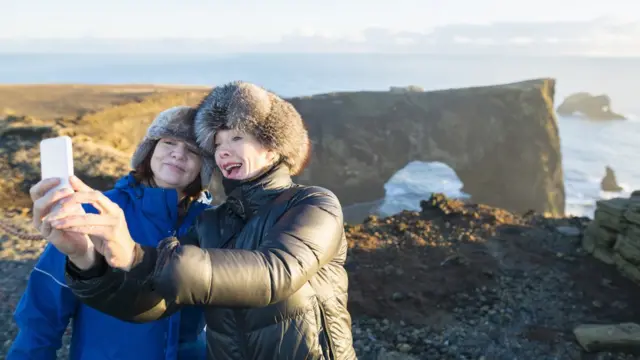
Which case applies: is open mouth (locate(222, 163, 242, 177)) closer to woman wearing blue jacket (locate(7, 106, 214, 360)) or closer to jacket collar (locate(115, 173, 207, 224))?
woman wearing blue jacket (locate(7, 106, 214, 360))

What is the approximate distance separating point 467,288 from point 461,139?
23.8 m

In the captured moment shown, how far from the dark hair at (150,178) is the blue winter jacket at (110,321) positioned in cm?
16

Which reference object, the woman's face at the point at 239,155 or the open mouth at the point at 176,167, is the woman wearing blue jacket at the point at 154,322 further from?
the woman's face at the point at 239,155

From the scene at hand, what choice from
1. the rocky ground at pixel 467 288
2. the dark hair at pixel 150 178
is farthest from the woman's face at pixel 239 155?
the rocky ground at pixel 467 288

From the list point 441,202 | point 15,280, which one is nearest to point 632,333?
point 441,202

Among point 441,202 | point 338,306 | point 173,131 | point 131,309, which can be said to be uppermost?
point 173,131

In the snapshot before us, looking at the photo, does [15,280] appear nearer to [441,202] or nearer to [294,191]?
[294,191]

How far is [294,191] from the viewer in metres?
A: 2.19

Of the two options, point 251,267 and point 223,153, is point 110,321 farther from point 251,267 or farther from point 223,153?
point 251,267

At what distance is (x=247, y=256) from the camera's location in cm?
157

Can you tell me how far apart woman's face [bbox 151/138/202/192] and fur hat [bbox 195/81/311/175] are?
1.02 ft

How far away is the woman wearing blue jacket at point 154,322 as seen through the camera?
104 inches

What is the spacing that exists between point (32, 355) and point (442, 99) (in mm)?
29646

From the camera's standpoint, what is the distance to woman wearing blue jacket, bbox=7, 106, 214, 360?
263cm
